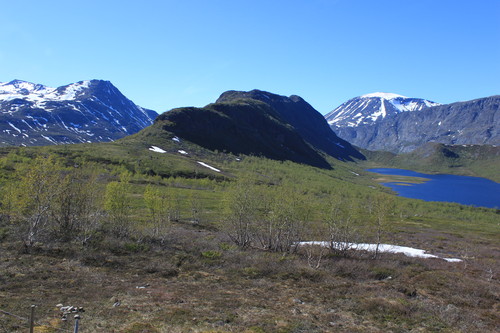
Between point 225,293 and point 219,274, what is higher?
point 225,293

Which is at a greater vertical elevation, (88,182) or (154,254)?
(88,182)

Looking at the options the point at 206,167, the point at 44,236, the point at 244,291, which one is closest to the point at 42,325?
the point at 244,291

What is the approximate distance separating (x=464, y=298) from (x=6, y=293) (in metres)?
33.4

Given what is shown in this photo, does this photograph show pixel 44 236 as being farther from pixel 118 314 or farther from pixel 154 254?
pixel 118 314

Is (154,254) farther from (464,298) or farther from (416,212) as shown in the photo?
(416,212)

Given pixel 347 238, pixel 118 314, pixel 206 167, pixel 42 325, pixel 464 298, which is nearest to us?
pixel 42 325

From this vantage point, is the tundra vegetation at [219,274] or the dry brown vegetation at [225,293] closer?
the dry brown vegetation at [225,293]

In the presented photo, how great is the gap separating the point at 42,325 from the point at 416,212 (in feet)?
552

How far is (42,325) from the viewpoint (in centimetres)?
1405

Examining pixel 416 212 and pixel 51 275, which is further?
pixel 416 212

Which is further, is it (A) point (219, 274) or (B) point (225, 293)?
(A) point (219, 274)

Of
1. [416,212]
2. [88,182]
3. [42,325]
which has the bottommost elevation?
[416,212]

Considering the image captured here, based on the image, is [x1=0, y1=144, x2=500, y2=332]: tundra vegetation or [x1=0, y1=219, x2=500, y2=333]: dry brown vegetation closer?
[x1=0, y1=219, x2=500, y2=333]: dry brown vegetation

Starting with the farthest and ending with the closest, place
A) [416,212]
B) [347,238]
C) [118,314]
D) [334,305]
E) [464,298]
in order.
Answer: [416,212]
[347,238]
[464,298]
[334,305]
[118,314]
